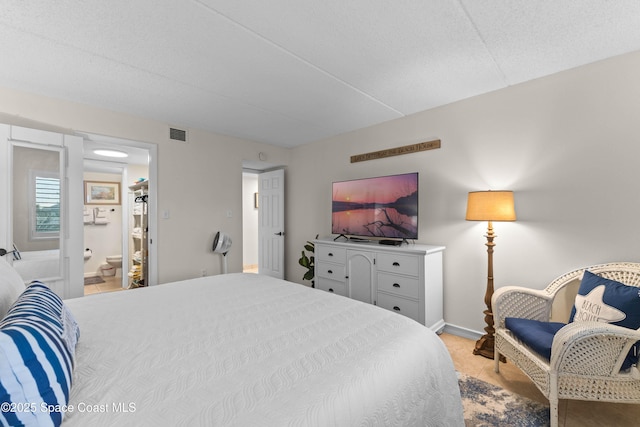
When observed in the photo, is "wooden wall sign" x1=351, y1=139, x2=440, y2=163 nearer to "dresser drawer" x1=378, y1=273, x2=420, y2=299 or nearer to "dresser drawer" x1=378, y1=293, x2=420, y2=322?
"dresser drawer" x1=378, y1=273, x2=420, y2=299

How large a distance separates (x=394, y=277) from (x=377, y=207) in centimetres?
86

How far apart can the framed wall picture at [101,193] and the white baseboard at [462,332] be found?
244 inches

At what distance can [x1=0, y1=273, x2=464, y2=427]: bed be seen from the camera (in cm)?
79

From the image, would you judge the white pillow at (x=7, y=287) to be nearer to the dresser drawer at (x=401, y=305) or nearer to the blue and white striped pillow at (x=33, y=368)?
the blue and white striped pillow at (x=33, y=368)

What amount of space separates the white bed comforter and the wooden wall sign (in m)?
2.11

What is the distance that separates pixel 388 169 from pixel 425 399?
2721mm

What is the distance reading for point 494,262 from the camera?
2.61 metres

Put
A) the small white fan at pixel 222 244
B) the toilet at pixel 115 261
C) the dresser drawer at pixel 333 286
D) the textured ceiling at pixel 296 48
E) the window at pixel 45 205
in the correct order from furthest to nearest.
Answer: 1. the toilet at pixel 115 261
2. the small white fan at pixel 222 244
3. the dresser drawer at pixel 333 286
4. the window at pixel 45 205
5. the textured ceiling at pixel 296 48

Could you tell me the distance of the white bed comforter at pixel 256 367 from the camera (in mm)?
794

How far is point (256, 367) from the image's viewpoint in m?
1.00

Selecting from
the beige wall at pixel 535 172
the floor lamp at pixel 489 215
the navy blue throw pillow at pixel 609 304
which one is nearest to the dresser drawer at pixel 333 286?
the beige wall at pixel 535 172

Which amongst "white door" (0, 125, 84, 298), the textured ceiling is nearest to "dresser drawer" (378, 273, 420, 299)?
the textured ceiling

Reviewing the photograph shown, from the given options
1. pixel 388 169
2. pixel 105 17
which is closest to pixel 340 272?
pixel 388 169

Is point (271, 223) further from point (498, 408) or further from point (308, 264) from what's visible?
point (498, 408)
